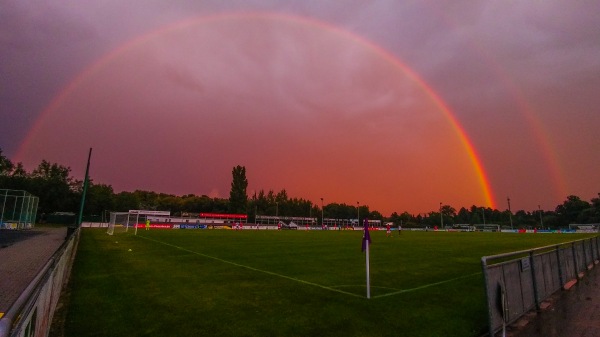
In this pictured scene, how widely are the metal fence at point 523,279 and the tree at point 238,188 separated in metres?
127

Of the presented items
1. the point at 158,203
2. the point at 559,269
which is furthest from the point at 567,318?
the point at 158,203

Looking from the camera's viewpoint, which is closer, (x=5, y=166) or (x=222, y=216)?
(x=5, y=166)

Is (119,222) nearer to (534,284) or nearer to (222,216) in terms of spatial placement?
(534,284)

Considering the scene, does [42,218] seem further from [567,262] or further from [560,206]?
[560,206]

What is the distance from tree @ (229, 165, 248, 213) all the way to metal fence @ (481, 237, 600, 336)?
12746 cm

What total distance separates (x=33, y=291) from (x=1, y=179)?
4342 inches

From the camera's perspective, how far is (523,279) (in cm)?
895

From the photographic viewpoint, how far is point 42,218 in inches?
3548

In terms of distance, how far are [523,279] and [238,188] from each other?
132m

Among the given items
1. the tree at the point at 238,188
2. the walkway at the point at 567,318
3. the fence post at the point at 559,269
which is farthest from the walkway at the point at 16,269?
the tree at the point at 238,188

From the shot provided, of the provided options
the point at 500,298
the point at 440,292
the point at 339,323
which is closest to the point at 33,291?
the point at 339,323

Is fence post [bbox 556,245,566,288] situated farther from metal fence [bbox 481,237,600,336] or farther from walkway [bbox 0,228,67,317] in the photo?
walkway [bbox 0,228,67,317]

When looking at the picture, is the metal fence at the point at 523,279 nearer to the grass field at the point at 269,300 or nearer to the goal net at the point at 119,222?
the grass field at the point at 269,300

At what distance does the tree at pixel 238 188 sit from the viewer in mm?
136500
